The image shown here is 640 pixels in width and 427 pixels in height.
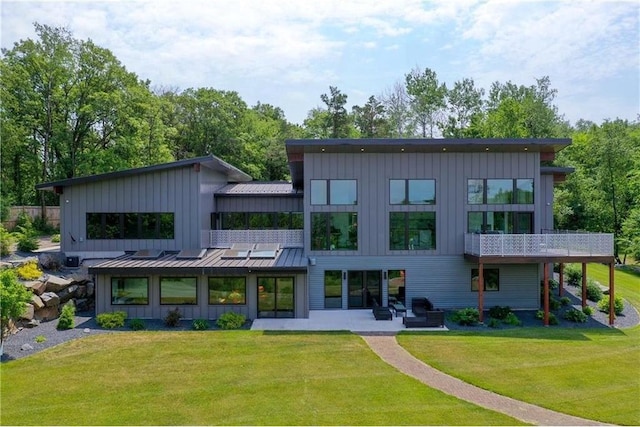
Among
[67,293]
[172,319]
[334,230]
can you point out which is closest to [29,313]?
[67,293]

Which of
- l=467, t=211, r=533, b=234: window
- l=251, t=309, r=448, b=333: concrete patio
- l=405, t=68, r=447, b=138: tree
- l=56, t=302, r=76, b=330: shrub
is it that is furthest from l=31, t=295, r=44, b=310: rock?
l=405, t=68, r=447, b=138: tree

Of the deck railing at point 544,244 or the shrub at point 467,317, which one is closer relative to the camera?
the shrub at point 467,317

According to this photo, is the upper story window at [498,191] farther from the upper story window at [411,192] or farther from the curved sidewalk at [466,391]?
the curved sidewalk at [466,391]

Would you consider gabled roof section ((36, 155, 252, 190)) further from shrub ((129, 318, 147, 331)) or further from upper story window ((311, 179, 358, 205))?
shrub ((129, 318, 147, 331))

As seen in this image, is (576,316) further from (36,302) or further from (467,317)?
(36,302)

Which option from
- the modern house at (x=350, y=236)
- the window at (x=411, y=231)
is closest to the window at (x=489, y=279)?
the modern house at (x=350, y=236)

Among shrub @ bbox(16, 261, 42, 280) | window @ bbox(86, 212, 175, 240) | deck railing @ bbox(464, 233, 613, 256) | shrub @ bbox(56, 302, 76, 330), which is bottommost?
shrub @ bbox(56, 302, 76, 330)
